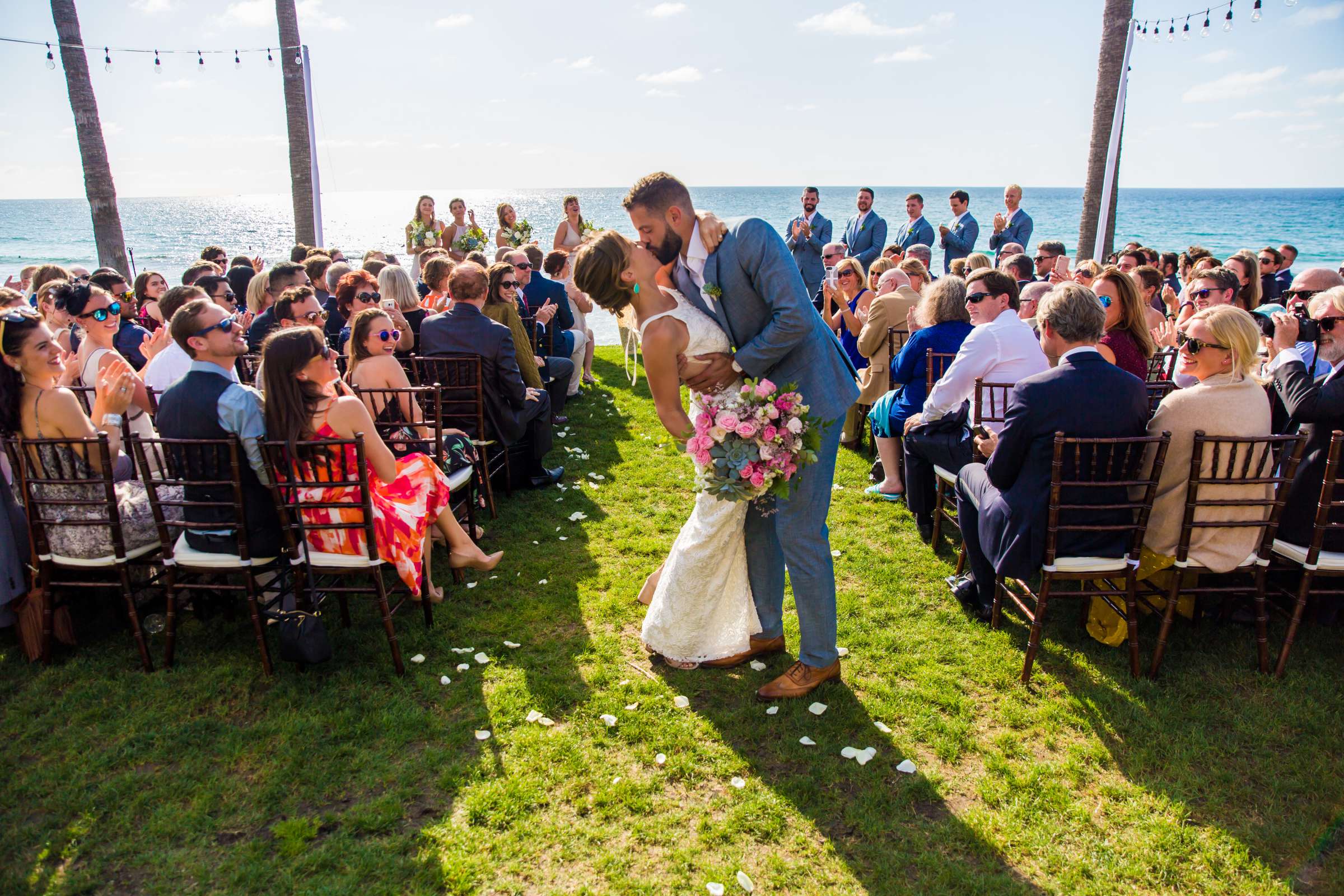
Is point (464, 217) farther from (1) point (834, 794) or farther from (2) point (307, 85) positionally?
(1) point (834, 794)

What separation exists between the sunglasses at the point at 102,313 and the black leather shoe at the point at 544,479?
10.7 ft

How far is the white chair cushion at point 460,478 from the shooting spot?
207 inches

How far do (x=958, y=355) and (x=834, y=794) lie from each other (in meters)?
3.07

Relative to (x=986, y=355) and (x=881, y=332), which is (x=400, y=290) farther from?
(x=986, y=355)

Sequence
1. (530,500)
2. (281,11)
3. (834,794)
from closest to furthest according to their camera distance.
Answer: (834,794), (530,500), (281,11)

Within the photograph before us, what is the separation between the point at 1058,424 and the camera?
385cm

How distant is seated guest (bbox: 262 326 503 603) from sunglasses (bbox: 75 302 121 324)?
1802mm

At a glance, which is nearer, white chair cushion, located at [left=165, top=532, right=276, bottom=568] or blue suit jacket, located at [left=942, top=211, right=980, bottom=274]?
white chair cushion, located at [left=165, top=532, right=276, bottom=568]

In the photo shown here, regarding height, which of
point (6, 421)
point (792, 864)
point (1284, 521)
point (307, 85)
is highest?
point (307, 85)

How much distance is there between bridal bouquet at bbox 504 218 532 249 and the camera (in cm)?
1204

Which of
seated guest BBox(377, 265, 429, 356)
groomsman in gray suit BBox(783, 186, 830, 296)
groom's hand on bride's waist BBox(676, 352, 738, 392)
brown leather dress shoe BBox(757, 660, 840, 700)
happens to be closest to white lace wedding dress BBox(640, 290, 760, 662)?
groom's hand on bride's waist BBox(676, 352, 738, 392)

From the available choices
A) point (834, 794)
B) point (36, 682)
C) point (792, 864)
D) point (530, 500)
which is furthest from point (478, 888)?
point (530, 500)

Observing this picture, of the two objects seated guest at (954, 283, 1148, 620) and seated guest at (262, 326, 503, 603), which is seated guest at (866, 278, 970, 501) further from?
seated guest at (262, 326, 503, 603)

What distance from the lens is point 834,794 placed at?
131 inches
